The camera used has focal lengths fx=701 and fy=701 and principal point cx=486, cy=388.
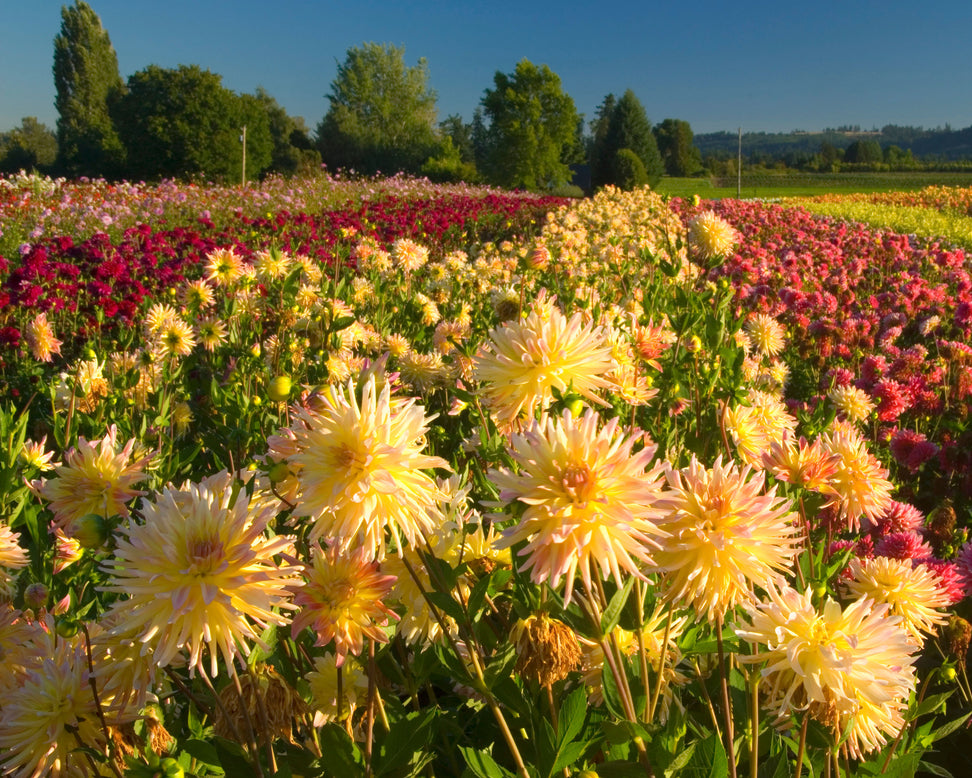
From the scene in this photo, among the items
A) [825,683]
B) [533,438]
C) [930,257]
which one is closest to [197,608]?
[533,438]

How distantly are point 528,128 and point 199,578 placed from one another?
4288cm

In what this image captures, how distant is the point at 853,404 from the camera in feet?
10.8

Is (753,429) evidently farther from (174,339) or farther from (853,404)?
(174,339)

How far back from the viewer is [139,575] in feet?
2.92

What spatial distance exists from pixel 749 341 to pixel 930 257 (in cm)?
554

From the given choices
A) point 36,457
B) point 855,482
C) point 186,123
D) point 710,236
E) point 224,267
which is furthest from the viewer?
point 186,123

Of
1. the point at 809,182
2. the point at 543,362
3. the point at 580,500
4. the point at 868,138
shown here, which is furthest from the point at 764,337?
the point at 868,138

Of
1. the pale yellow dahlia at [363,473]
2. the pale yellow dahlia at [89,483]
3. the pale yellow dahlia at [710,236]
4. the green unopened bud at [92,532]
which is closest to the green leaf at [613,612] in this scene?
the pale yellow dahlia at [363,473]

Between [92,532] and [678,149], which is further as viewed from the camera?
[678,149]

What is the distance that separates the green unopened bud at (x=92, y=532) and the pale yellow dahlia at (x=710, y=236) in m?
2.87

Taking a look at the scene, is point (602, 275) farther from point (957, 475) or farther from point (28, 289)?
point (28, 289)

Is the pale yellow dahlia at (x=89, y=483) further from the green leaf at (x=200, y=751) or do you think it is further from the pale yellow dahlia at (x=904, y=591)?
the pale yellow dahlia at (x=904, y=591)

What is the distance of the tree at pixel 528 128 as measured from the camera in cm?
4069

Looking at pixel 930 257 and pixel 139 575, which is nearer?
pixel 139 575
